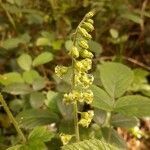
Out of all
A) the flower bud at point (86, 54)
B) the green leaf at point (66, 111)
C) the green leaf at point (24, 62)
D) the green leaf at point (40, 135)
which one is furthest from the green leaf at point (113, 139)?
the green leaf at point (24, 62)

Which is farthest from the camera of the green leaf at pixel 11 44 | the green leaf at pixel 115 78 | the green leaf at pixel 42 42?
the green leaf at pixel 42 42

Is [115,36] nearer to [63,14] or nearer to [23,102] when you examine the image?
[63,14]

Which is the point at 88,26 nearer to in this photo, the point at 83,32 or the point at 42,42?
the point at 83,32

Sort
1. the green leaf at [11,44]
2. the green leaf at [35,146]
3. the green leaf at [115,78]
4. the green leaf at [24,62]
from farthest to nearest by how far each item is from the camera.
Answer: the green leaf at [11,44], the green leaf at [24,62], the green leaf at [115,78], the green leaf at [35,146]

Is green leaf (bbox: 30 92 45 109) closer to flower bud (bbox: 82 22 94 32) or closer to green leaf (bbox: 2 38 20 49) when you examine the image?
green leaf (bbox: 2 38 20 49)

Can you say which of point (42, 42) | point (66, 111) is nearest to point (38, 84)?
point (66, 111)

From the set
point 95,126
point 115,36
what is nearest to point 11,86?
point 95,126

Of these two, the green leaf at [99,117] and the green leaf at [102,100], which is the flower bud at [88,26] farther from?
the green leaf at [99,117]

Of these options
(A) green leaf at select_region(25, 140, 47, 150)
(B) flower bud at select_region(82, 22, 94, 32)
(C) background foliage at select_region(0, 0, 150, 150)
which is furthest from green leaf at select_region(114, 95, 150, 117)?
(B) flower bud at select_region(82, 22, 94, 32)

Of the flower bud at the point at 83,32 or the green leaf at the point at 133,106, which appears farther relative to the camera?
the green leaf at the point at 133,106
